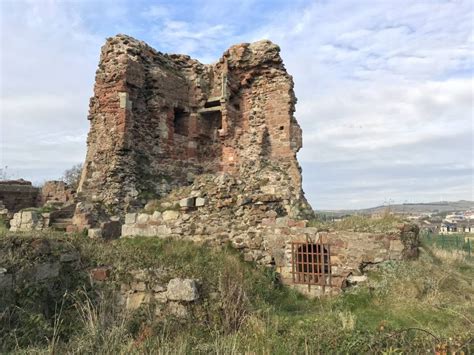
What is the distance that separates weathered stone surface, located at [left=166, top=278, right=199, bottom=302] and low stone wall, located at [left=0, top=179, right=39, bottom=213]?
11939 mm

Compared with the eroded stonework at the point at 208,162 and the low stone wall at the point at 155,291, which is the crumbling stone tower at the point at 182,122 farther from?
the low stone wall at the point at 155,291

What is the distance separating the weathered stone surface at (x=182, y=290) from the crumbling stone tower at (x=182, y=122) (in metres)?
6.85

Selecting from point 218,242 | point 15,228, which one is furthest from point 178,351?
point 15,228

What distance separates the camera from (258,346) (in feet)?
14.5

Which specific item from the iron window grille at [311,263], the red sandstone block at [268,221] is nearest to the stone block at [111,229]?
the red sandstone block at [268,221]

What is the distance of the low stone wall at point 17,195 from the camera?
1488 cm

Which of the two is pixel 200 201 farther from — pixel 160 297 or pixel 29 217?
pixel 29 217

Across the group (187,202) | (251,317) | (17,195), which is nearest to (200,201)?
(187,202)

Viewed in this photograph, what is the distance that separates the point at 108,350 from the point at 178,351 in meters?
0.74

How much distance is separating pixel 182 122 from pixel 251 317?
1150 centimetres

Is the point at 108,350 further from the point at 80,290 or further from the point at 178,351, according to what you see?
the point at 80,290

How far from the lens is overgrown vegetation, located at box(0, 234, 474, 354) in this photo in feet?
14.5

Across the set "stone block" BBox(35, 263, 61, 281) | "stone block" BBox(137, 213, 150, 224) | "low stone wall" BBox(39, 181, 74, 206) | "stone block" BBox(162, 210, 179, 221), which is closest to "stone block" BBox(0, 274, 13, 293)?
"stone block" BBox(35, 263, 61, 281)

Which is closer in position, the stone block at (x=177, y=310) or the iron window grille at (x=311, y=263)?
the stone block at (x=177, y=310)
